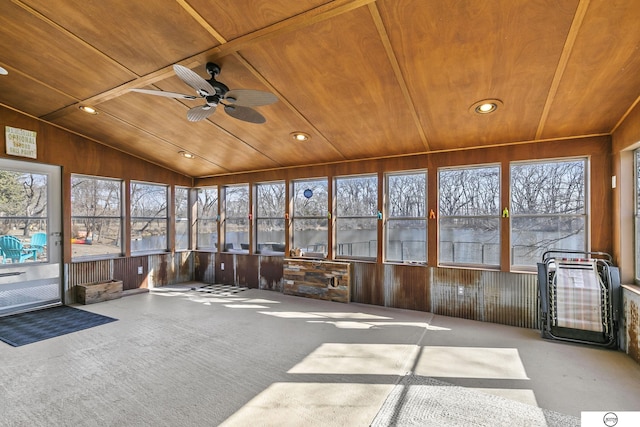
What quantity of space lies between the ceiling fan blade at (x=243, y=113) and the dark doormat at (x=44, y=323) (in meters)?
3.48

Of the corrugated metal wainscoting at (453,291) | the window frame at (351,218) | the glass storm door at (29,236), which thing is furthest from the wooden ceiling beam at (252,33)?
the corrugated metal wainscoting at (453,291)

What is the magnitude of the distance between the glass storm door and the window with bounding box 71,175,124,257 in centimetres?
28

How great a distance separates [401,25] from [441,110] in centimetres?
144

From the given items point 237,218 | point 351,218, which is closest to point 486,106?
point 351,218

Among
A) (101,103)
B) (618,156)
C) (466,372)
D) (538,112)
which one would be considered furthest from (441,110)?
(101,103)

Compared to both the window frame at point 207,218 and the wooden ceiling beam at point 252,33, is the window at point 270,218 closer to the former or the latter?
the window frame at point 207,218

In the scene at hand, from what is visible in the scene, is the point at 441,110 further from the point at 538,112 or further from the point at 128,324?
the point at 128,324

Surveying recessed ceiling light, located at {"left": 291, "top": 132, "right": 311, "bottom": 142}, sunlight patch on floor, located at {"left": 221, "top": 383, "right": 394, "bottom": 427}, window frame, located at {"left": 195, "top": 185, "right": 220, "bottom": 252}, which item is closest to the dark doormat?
window frame, located at {"left": 195, "top": 185, "right": 220, "bottom": 252}

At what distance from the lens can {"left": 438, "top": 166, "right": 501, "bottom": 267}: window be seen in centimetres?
447

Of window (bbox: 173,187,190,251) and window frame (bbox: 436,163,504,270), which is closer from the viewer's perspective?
window frame (bbox: 436,163,504,270)

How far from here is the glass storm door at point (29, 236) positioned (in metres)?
4.57

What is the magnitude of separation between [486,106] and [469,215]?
186 centimetres

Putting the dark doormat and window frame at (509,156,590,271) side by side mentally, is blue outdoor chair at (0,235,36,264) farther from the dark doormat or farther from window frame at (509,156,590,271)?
window frame at (509,156,590,271)
